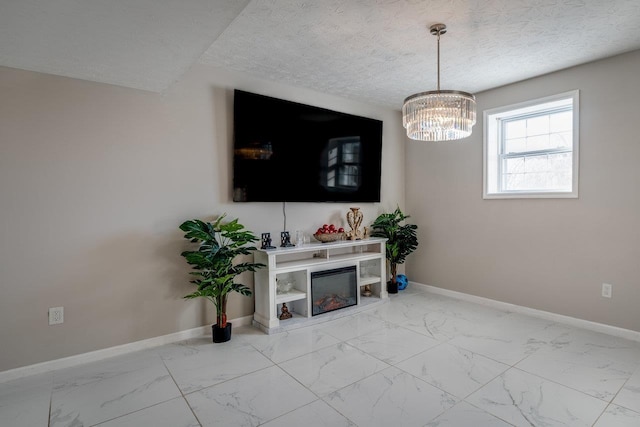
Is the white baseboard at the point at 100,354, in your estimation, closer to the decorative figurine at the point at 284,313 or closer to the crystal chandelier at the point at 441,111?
the decorative figurine at the point at 284,313

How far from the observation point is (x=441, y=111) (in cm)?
229

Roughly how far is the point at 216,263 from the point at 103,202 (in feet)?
3.30

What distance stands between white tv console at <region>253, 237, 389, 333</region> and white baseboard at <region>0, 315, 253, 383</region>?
Result: 0.44m

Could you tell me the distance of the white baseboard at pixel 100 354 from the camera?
7.61 feet

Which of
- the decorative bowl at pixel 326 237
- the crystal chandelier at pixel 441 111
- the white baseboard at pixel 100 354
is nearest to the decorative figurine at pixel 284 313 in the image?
the white baseboard at pixel 100 354

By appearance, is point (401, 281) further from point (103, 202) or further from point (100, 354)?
point (103, 202)

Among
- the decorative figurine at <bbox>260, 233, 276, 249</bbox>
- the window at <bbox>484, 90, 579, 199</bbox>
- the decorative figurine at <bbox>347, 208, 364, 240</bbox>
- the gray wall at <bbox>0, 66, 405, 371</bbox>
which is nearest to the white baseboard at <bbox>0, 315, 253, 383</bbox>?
the gray wall at <bbox>0, 66, 405, 371</bbox>

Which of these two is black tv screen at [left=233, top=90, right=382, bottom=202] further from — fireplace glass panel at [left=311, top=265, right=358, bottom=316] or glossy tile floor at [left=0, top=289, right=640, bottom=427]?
glossy tile floor at [left=0, top=289, right=640, bottom=427]

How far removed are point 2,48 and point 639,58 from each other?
187 inches

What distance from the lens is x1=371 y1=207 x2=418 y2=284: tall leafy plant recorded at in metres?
4.32

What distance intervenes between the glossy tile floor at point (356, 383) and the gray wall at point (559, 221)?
0.43 meters

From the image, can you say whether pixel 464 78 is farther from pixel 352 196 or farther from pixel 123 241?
pixel 123 241

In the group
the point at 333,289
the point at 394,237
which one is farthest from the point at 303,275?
the point at 394,237

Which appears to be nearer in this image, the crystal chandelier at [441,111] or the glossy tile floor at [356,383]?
the glossy tile floor at [356,383]
